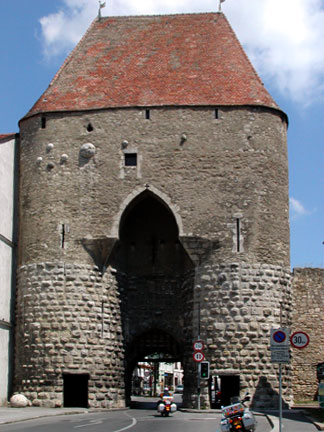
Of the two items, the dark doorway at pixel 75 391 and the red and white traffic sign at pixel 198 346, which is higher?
the red and white traffic sign at pixel 198 346

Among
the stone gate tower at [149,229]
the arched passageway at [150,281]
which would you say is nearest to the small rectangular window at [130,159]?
the stone gate tower at [149,229]

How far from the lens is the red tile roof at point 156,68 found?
2797 centimetres

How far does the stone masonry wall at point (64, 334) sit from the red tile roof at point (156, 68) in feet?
19.2

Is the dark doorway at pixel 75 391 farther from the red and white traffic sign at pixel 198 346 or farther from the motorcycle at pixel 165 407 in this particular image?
the motorcycle at pixel 165 407

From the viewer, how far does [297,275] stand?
98.0 feet

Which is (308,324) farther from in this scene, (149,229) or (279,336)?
(279,336)

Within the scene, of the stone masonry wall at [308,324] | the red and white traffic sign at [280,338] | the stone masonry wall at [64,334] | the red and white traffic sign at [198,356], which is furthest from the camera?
the stone masonry wall at [308,324]

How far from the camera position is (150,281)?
2862 cm

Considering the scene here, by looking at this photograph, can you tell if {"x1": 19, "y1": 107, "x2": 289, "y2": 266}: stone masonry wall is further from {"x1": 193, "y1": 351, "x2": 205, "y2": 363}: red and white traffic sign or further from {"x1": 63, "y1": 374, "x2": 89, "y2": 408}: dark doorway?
{"x1": 63, "y1": 374, "x2": 89, "y2": 408}: dark doorway

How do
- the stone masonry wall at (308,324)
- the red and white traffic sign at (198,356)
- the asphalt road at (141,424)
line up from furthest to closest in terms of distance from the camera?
the stone masonry wall at (308,324), the red and white traffic sign at (198,356), the asphalt road at (141,424)

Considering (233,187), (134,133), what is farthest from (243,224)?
(134,133)

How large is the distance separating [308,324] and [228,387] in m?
4.71

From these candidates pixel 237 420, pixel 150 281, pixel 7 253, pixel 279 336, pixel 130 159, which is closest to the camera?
pixel 237 420

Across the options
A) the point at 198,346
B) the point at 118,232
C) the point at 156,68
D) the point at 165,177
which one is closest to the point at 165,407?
the point at 198,346
